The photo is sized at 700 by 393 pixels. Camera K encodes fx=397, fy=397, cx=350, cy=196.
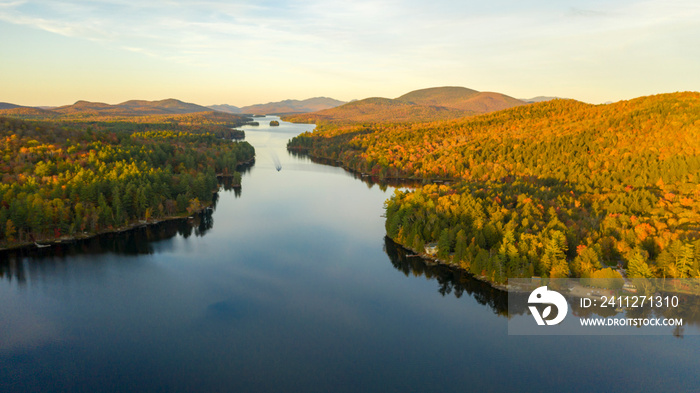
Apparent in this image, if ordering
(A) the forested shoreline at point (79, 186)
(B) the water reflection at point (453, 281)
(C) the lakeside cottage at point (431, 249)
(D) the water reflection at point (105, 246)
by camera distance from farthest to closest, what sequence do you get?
(A) the forested shoreline at point (79, 186)
(C) the lakeside cottage at point (431, 249)
(D) the water reflection at point (105, 246)
(B) the water reflection at point (453, 281)

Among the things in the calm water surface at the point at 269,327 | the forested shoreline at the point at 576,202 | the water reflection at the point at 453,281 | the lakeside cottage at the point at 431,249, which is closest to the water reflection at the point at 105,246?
the calm water surface at the point at 269,327

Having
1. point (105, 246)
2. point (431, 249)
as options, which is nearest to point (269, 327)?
point (431, 249)

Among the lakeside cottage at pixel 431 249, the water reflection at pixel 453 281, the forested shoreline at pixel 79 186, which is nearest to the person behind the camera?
the water reflection at pixel 453 281

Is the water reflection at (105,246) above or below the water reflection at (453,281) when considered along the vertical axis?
above

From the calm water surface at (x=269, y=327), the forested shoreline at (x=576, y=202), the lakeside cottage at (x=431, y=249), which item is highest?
the forested shoreline at (x=576, y=202)

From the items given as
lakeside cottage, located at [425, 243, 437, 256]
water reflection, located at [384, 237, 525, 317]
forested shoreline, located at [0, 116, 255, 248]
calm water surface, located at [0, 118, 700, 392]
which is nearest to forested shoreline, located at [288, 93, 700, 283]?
lakeside cottage, located at [425, 243, 437, 256]

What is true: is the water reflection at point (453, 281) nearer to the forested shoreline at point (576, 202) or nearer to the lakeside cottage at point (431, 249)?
the forested shoreline at point (576, 202)

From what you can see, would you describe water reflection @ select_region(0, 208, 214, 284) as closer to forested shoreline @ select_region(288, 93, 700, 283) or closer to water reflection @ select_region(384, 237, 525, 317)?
water reflection @ select_region(384, 237, 525, 317)

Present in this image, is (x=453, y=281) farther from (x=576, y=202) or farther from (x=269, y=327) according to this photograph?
(x=576, y=202)
